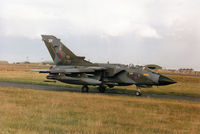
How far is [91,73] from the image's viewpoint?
22.2m

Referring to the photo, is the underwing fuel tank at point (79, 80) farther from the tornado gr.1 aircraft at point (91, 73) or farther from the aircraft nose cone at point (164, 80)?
the aircraft nose cone at point (164, 80)

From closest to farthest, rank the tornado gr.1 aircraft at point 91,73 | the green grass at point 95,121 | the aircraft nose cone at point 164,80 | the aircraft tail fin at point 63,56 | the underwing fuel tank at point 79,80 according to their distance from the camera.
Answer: the green grass at point 95,121 → the aircraft nose cone at point 164,80 → the tornado gr.1 aircraft at point 91,73 → the underwing fuel tank at point 79,80 → the aircraft tail fin at point 63,56

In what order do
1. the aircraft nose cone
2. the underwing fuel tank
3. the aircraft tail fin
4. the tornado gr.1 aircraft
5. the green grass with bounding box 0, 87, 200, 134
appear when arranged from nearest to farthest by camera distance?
the green grass with bounding box 0, 87, 200, 134 → the aircraft nose cone → the tornado gr.1 aircraft → the underwing fuel tank → the aircraft tail fin

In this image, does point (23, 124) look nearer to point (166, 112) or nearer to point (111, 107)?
point (111, 107)

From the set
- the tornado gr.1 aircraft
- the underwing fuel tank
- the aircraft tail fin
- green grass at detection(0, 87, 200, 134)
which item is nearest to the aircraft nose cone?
the tornado gr.1 aircraft

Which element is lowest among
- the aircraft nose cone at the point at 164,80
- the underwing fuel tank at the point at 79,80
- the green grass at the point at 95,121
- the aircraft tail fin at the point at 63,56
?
the green grass at the point at 95,121

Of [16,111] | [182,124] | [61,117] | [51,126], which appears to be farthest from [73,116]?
[182,124]

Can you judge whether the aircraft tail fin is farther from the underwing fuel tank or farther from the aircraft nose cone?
the aircraft nose cone

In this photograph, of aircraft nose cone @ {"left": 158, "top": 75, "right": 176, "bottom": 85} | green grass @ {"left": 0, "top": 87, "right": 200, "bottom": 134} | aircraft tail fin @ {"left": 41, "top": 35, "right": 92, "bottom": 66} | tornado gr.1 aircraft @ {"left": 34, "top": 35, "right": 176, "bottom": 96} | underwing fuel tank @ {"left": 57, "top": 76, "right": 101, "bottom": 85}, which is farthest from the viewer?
aircraft tail fin @ {"left": 41, "top": 35, "right": 92, "bottom": 66}

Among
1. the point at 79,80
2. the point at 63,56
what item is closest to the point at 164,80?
the point at 79,80

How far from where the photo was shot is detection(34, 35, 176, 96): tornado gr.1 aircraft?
2009 cm

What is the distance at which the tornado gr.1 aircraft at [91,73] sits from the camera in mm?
20094

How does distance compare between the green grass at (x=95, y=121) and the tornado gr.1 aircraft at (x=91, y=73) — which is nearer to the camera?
the green grass at (x=95, y=121)

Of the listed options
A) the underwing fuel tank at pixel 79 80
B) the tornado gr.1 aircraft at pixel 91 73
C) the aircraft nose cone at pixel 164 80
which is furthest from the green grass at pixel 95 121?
the underwing fuel tank at pixel 79 80
